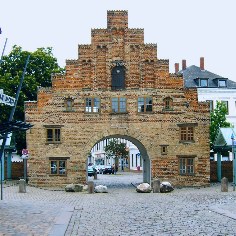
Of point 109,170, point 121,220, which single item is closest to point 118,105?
point 121,220

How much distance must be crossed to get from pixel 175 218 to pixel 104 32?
24.3 meters

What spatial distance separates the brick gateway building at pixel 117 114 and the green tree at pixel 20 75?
10.9 m

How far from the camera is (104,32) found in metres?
40.2

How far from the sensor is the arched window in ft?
132

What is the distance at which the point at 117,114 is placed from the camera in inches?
1564

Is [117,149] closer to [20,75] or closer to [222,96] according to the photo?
[222,96]

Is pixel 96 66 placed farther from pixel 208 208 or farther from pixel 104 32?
pixel 208 208

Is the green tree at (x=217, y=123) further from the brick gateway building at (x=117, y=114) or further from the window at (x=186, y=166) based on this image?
the window at (x=186, y=166)

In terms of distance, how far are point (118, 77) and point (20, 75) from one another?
44.8ft

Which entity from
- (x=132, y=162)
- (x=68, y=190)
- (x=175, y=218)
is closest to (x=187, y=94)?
(x=68, y=190)

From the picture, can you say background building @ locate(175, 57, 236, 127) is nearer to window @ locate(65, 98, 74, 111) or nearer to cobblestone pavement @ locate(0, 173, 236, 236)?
window @ locate(65, 98, 74, 111)

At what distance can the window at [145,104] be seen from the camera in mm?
39812

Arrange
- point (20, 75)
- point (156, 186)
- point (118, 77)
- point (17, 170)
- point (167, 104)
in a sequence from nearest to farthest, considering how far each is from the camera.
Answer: point (156, 186)
point (167, 104)
point (118, 77)
point (17, 170)
point (20, 75)

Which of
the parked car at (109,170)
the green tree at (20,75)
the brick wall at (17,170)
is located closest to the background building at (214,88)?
the parked car at (109,170)
